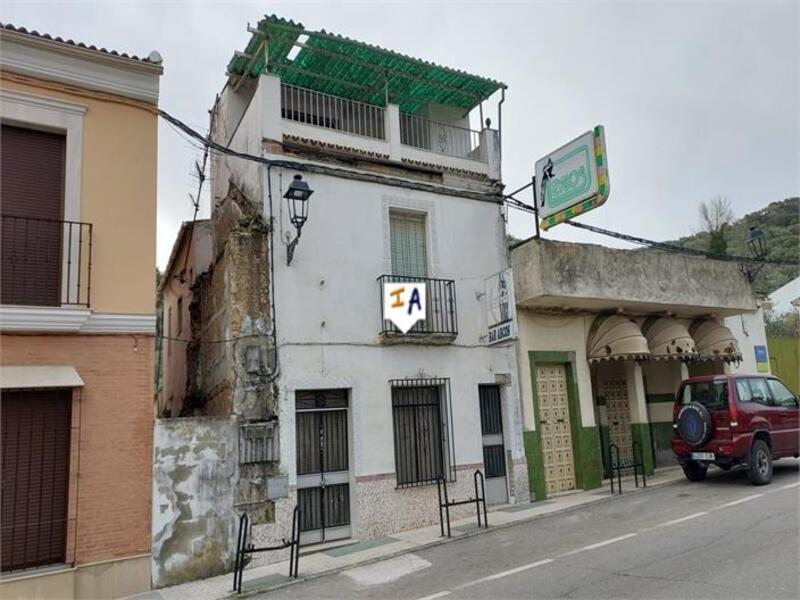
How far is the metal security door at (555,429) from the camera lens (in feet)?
39.6

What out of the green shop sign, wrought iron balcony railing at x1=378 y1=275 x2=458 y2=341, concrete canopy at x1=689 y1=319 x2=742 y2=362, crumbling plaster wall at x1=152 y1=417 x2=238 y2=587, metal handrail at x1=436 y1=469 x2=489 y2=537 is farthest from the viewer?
concrete canopy at x1=689 y1=319 x2=742 y2=362

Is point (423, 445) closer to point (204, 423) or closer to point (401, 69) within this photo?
point (204, 423)

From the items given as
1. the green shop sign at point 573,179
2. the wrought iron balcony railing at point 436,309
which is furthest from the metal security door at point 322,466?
the green shop sign at point 573,179

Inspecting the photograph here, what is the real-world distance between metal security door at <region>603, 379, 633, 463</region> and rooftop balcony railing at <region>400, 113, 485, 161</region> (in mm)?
6600

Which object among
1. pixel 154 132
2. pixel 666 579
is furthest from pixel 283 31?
pixel 666 579

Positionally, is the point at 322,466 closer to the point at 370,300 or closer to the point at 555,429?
the point at 370,300

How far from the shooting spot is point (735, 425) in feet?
34.7

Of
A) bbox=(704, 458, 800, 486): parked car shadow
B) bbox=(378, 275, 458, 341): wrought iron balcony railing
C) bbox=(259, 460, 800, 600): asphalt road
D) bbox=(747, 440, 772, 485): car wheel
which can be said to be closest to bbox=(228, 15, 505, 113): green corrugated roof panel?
bbox=(378, 275, 458, 341): wrought iron balcony railing

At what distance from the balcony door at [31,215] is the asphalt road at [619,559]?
16.6 ft

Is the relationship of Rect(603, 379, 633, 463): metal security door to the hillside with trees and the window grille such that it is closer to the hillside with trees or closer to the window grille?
the window grille

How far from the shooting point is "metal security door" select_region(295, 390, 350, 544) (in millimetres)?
9102

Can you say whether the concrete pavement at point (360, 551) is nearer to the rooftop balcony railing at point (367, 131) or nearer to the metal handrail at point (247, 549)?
the metal handrail at point (247, 549)

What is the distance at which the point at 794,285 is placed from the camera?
3009 cm

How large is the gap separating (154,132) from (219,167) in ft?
14.2
